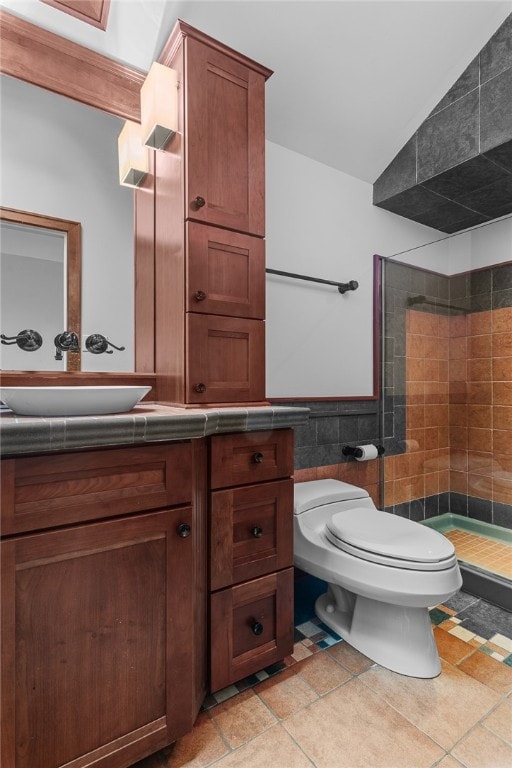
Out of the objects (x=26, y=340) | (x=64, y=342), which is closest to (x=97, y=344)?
(x=64, y=342)

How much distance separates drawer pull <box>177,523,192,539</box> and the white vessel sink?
1.19 feet

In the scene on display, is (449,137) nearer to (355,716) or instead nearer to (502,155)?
(502,155)

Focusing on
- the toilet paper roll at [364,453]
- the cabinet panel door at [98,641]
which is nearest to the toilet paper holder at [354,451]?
the toilet paper roll at [364,453]

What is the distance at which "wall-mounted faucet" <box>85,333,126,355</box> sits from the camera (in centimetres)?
149

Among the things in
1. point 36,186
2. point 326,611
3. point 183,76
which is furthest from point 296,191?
point 326,611

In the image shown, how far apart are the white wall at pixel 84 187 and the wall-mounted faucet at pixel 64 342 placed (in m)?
0.06

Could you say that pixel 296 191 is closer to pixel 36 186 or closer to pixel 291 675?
pixel 36 186

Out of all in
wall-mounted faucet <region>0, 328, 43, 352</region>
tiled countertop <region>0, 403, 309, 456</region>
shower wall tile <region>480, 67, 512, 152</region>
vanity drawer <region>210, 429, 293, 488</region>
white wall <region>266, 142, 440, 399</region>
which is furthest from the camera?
white wall <region>266, 142, 440, 399</region>

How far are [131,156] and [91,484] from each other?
127 cm

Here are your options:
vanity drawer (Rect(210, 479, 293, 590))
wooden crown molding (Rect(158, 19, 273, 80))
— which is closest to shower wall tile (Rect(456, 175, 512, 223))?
wooden crown molding (Rect(158, 19, 273, 80))

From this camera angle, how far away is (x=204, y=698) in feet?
4.19

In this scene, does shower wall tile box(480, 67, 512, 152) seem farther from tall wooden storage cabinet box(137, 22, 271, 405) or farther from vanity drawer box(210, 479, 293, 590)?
vanity drawer box(210, 479, 293, 590)

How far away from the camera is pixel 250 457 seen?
1.28 meters

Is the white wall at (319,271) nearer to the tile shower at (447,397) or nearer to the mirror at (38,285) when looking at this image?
the tile shower at (447,397)
